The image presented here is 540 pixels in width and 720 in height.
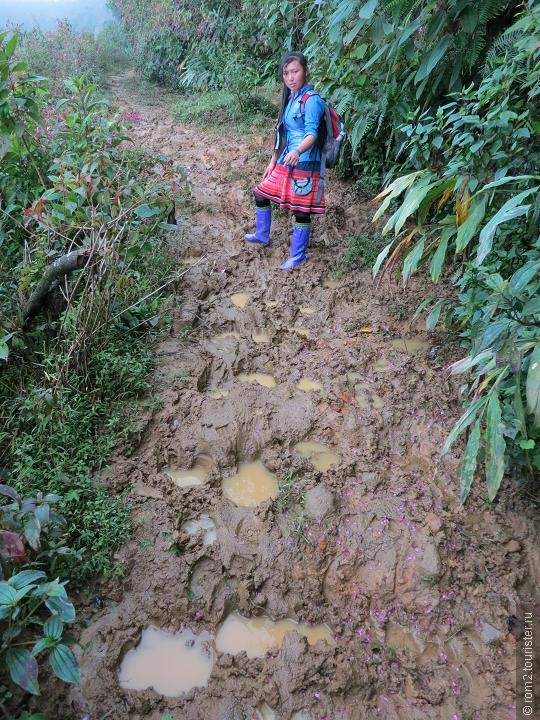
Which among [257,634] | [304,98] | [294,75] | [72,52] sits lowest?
[257,634]

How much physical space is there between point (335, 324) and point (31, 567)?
7.78 feet

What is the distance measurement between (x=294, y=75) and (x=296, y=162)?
0.55 metres

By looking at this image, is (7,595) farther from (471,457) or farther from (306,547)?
(471,457)

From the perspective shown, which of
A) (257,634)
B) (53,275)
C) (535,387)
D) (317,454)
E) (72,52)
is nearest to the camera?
(535,387)

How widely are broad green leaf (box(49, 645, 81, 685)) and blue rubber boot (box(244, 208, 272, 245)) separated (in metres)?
3.36

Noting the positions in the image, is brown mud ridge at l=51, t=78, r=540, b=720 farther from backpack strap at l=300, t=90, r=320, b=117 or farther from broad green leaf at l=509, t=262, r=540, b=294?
backpack strap at l=300, t=90, r=320, b=117

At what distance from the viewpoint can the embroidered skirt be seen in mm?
3691

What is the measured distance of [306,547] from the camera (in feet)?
7.47

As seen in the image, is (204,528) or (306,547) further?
(204,528)

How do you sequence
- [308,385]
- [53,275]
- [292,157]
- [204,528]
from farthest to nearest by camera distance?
1. [292,157]
2. [308,385]
3. [53,275]
4. [204,528]

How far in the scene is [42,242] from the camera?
306 cm

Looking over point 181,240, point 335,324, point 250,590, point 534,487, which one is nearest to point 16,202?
point 181,240

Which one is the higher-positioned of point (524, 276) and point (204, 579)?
point (524, 276)

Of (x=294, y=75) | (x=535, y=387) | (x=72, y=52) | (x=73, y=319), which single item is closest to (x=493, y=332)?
(x=535, y=387)
